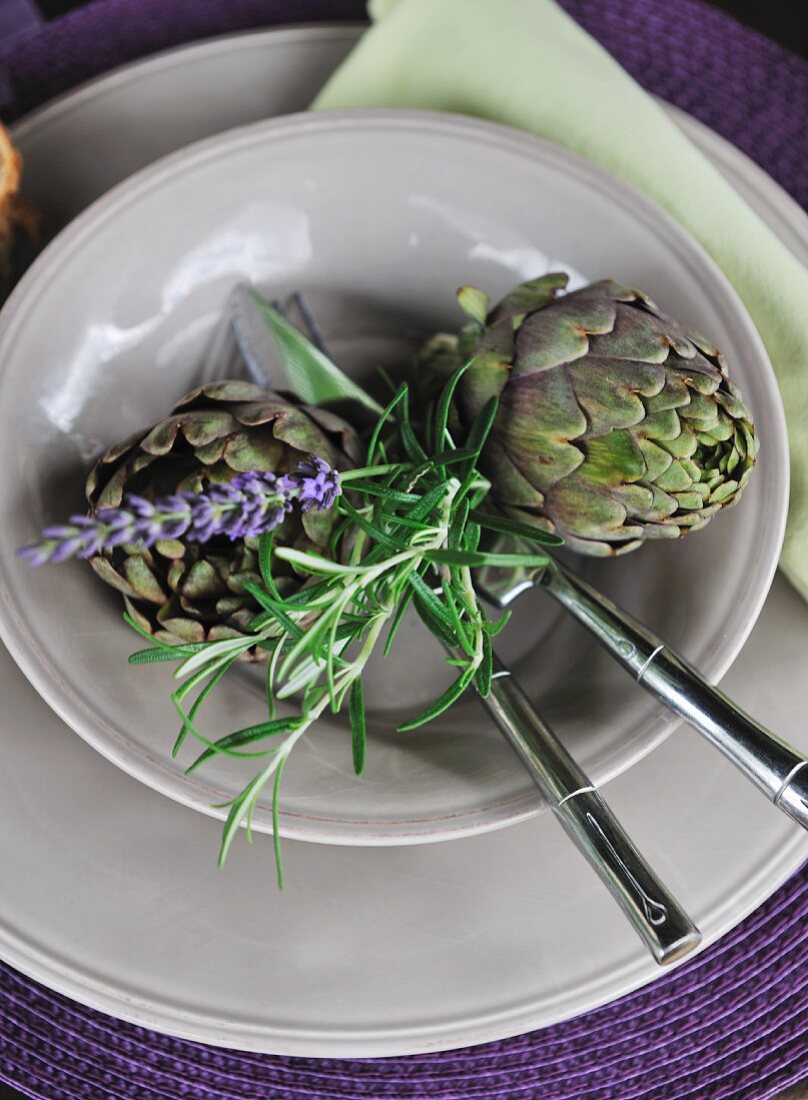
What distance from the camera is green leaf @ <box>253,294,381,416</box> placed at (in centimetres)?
61

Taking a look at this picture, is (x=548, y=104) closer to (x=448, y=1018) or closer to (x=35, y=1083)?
(x=448, y=1018)

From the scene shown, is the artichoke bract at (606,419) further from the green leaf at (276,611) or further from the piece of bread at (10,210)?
the piece of bread at (10,210)

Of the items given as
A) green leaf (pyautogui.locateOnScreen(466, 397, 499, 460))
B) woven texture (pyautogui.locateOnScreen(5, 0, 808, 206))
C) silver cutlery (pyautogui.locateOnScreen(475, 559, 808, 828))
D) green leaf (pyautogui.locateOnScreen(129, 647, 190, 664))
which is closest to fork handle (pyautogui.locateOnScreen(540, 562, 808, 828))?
silver cutlery (pyautogui.locateOnScreen(475, 559, 808, 828))

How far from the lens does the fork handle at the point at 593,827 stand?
464 millimetres

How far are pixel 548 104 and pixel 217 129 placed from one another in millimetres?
224

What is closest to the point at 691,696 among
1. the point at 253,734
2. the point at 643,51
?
the point at 253,734

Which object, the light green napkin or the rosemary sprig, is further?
the light green napkin

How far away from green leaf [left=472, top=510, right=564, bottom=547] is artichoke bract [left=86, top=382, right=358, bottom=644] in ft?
0.25

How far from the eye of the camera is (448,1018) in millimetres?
556

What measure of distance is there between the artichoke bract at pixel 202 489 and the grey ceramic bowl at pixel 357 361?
0.16ft

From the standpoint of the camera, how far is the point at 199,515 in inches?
15.8

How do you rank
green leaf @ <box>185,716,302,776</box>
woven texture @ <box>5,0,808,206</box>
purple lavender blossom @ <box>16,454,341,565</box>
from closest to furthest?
purple lavender blossom @ <box>16,454,341,565</box>, green leaf @ <box>185,716,302,776</box>, woven texture @ <box>5,0,808,206</box>

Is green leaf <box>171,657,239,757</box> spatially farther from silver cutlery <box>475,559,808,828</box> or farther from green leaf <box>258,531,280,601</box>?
silver cutlery <box>475,559,808,828</box>

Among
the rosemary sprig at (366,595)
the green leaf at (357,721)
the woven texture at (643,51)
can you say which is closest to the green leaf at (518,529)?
the rosemary sprig at (366,595)
